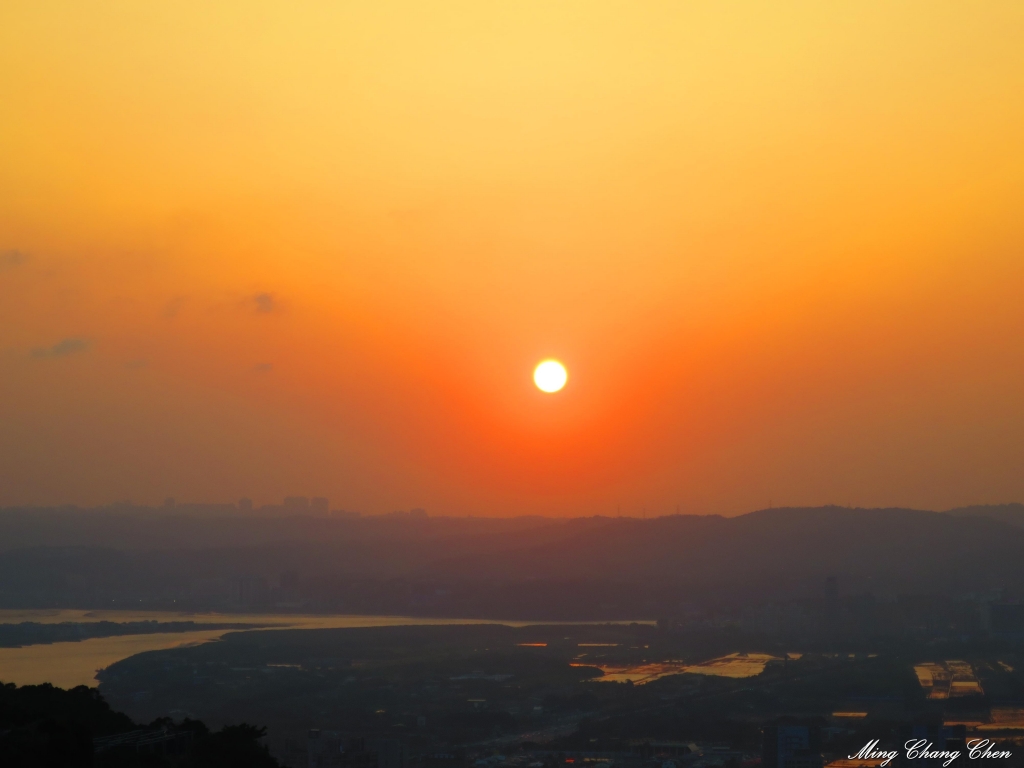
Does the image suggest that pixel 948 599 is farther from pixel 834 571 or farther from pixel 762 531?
pixel 762 531

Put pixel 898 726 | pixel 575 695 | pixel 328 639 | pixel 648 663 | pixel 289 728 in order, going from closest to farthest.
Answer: pixel 898 726 < pixel 289 728 < pixel 575 695 < pixel 648 663 < pixel 328 639

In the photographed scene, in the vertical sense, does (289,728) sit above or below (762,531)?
below

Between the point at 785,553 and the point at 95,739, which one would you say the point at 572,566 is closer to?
the point at 785,553

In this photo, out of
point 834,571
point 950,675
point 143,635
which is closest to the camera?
point 950,675

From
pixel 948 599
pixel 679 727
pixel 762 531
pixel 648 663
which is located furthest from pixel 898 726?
pixel 762 531

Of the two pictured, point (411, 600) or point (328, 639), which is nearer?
point (328, 639)

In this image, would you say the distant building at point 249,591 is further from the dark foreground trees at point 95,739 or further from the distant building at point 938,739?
the dark foreground trees at point 95,739

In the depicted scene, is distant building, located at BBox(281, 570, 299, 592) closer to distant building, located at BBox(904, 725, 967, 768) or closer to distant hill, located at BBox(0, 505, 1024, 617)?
distant hill, located at BBox(0, 505, 1024, 617)

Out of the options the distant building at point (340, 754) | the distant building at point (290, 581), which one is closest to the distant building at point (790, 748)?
the distant building at point (340, 754)

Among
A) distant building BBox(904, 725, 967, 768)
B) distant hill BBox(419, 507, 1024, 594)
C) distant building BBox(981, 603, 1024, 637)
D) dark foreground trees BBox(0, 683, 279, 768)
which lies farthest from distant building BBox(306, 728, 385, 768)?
distant hill BBox(419, 507, 1024, 594)
